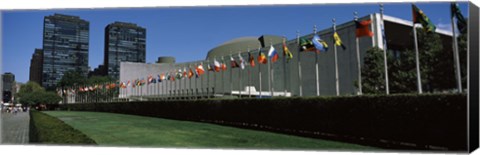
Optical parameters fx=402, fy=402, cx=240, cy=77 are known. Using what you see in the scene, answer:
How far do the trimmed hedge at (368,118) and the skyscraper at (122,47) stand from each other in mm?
51805

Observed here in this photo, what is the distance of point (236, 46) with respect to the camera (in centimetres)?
7181

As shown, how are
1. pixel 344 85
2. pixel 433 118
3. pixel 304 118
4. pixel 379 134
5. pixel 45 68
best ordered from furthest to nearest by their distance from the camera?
pixel 45 68
pixel 344 85
pixel 304 118
pixel 379 134
pixel 433 118

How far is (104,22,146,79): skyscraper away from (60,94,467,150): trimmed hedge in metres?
51.8

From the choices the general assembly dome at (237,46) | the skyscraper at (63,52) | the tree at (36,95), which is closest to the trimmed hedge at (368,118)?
the skyscraper at (63,52)

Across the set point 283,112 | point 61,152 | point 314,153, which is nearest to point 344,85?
point 283,112

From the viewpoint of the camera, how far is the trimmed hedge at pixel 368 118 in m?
10.7

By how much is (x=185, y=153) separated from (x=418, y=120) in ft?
22.7

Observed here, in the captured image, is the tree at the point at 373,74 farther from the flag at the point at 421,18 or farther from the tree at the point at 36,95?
the tree at the point at 36,95

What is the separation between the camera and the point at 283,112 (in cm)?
1747

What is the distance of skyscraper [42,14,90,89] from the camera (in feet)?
145

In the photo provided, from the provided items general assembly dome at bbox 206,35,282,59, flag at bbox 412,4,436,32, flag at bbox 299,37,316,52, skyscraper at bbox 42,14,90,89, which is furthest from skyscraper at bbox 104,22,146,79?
flag at bbox 412,4,436,32

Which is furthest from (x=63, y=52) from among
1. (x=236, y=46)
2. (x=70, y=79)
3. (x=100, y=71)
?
(x=100, y=71)

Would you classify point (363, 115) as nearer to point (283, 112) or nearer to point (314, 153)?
point (314, 153)

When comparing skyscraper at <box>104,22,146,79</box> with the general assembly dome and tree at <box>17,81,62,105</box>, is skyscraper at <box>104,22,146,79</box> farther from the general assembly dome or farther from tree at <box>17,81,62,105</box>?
the general assembly dome
